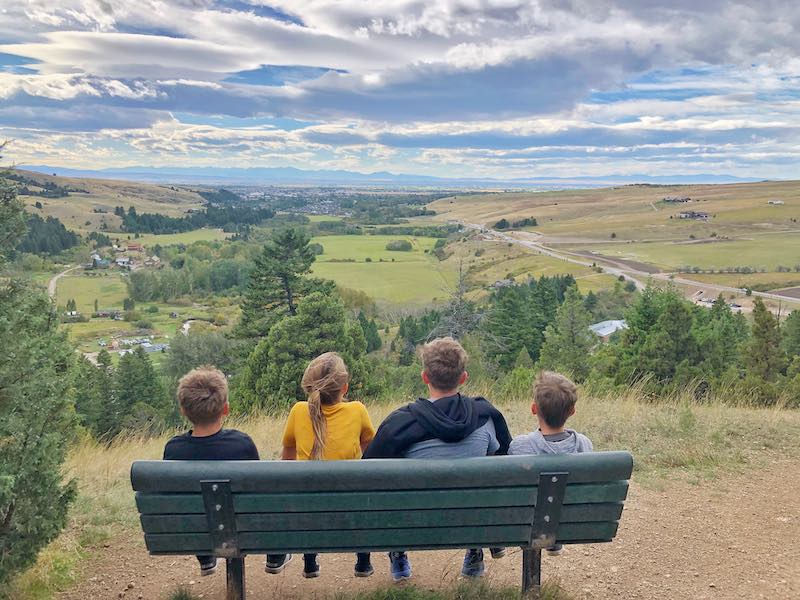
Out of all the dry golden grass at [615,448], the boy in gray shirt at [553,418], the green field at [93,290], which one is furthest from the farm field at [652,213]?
the boy in gray shirt at [553,418]

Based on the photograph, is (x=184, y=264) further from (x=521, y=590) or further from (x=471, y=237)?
(x=521, y=590)

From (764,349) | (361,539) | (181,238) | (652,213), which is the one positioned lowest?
(181,238)

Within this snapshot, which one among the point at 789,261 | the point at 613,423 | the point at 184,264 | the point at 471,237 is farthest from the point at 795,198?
the point at 613,423

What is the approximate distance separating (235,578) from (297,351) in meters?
17.9

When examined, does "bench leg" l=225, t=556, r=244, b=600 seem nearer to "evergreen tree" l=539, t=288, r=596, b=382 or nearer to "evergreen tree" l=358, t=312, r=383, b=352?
"evergreen tree" l=539, t=288, r=596, b=382

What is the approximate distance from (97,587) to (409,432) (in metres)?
2.39

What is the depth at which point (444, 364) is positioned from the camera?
10.8 feet

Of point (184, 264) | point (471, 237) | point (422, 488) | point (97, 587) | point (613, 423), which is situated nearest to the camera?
point (422, 488)

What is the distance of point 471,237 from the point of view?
137 metres

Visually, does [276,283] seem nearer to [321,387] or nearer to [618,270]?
[321,387]

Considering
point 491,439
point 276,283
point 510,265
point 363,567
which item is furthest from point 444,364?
point 510,265

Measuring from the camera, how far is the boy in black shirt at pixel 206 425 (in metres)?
3.28

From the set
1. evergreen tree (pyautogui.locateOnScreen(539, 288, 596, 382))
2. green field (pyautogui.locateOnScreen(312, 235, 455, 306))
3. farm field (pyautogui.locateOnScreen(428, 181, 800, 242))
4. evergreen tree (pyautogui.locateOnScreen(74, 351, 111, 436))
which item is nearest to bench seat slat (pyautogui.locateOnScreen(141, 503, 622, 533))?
evergreen tree (pyautogui.locateOnScreen(74, 351, 111, 436))

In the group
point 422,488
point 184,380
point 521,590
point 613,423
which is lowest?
point 613,423
